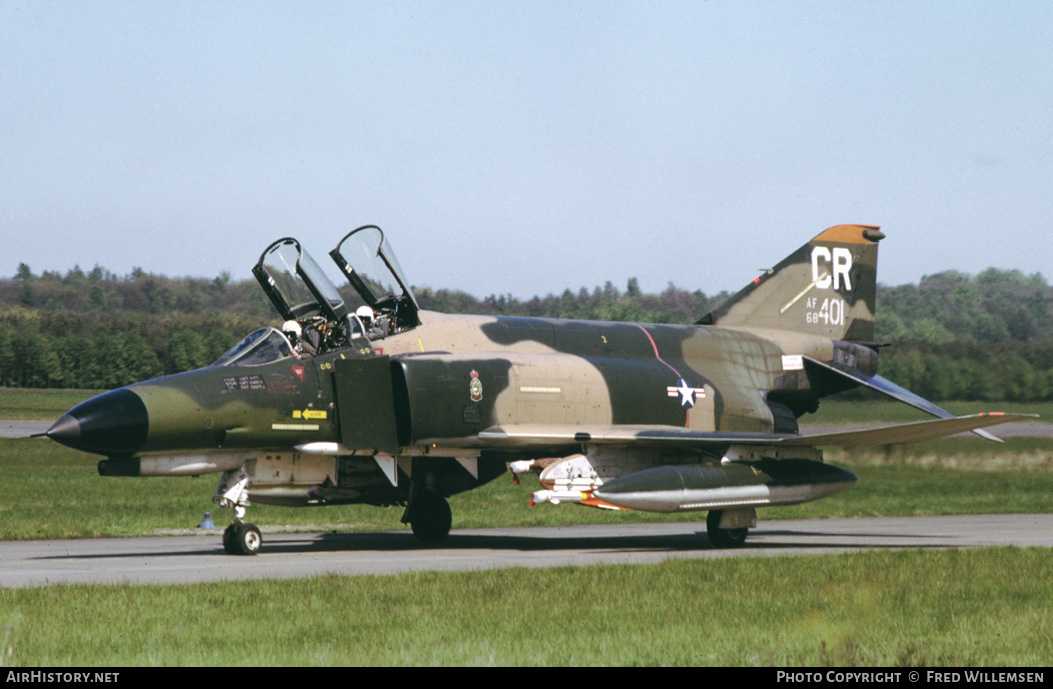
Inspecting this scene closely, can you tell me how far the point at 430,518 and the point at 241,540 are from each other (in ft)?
11.0

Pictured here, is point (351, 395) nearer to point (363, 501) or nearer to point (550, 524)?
point (363, 501)

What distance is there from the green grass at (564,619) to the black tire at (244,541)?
3.44 meters

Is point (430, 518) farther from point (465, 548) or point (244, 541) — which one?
point (244, 541)

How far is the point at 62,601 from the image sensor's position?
914 centimetres

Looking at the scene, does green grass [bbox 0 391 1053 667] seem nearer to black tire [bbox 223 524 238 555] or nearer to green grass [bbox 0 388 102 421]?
black tire [bbox 223 524 238 555]

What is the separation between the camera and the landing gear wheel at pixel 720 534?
1562cm

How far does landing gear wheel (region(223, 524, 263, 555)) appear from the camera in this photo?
1367cm

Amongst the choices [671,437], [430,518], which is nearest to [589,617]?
[671,437]

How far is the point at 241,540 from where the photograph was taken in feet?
44.8

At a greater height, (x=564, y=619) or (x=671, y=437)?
(x=671, y=437)

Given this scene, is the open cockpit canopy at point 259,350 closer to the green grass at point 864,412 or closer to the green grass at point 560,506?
the green grass at point 560,506

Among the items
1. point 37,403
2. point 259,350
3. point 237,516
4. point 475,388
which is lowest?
point 37,403

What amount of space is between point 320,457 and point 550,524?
6.66 meters

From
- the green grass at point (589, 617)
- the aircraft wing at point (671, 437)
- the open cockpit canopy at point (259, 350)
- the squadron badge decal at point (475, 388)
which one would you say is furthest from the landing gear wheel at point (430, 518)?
the green grass at point (589, 617)
